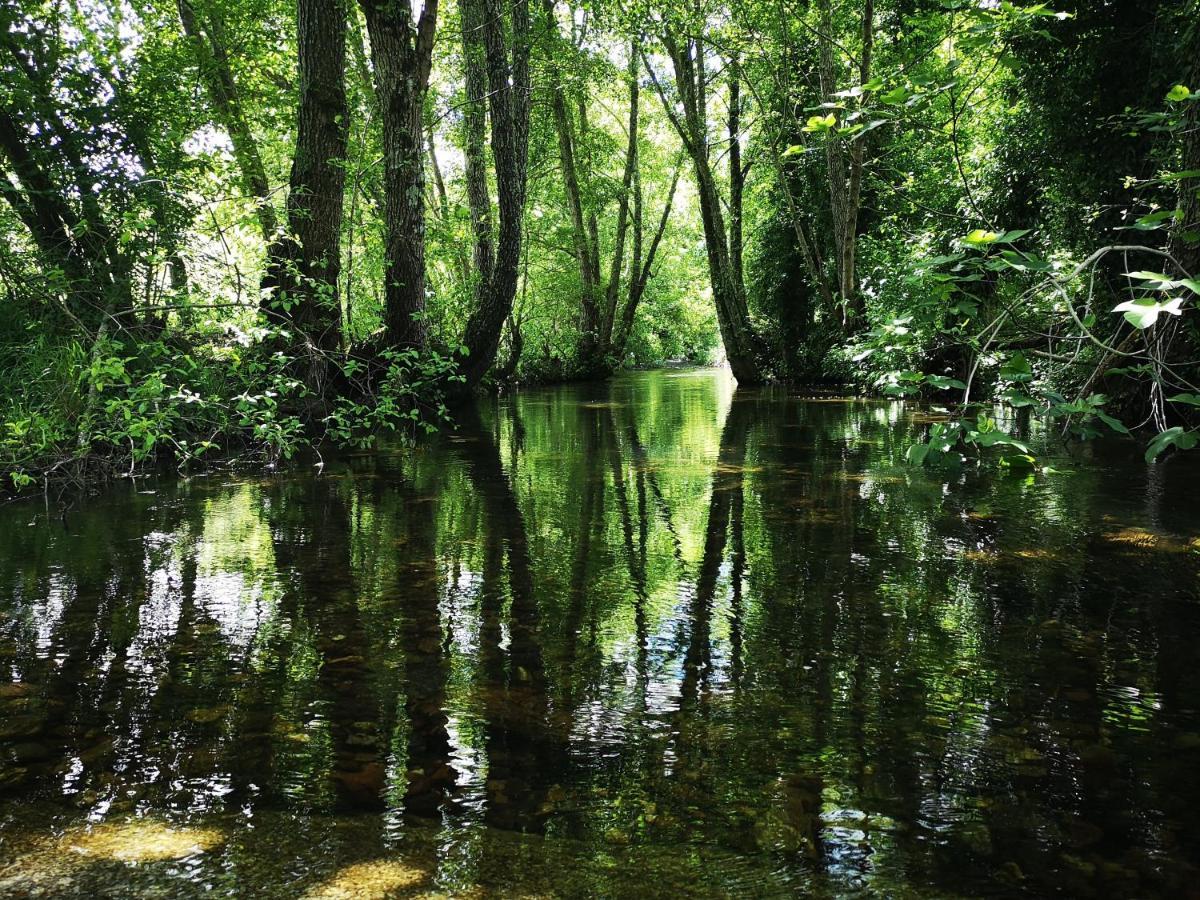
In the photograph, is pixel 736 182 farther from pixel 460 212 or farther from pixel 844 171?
pixel 460 212

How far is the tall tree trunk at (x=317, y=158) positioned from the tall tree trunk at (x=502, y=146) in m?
2.46

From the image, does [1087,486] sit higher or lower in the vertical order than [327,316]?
lower

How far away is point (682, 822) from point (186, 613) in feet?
9.98

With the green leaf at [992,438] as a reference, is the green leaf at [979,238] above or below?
above

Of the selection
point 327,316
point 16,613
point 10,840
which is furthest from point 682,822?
point 327,316

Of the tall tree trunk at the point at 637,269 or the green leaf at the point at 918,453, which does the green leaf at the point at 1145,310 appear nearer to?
the green leaf at the point at 918,453

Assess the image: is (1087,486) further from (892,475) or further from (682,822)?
(682,822)

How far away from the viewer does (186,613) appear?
13.1ft

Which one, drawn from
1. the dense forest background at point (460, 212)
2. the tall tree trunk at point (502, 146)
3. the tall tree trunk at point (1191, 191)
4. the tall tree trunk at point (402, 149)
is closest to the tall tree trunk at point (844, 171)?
the dense forest background at point (460, 212)

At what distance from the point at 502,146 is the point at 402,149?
2.58 m

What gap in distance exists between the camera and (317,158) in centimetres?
1013

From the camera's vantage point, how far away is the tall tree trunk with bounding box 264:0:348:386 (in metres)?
9.88

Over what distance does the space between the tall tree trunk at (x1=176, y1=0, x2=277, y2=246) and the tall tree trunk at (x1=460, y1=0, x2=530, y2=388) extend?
4029mm

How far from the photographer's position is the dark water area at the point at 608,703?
2068mm
